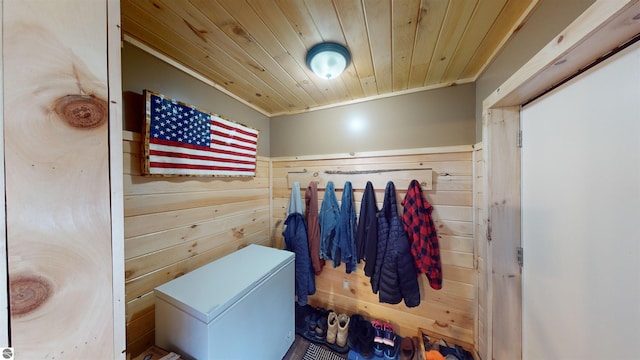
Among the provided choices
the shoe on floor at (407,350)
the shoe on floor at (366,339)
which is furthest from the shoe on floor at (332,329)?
the shoe on floor at (407,350)

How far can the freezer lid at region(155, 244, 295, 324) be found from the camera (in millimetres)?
836

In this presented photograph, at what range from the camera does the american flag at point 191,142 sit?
1.02 meters

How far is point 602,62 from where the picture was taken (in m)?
0.63

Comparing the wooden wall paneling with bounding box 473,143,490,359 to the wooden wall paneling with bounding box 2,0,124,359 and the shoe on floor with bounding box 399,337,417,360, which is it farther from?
the wooden wall paneling with bounding box 2,0,124,359

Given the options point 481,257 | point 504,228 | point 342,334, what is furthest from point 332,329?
point 504,228

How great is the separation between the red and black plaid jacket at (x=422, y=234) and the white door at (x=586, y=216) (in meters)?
0.47

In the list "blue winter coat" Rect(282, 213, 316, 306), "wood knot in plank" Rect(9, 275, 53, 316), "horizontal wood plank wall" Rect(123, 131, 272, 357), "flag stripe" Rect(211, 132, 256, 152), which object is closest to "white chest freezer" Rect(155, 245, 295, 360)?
"horizontal wood plank wall" Rect(123, 131, 272, 357)

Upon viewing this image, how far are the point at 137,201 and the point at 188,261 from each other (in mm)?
499

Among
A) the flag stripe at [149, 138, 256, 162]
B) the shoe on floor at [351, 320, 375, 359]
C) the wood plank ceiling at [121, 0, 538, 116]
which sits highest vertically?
the wood plank ceiling at [121, 0, 538, 116]

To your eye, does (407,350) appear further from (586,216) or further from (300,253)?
(586,216)

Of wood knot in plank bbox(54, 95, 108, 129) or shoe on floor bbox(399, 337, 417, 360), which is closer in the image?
wood knot in plank bbox(54, 95, 108, 129)

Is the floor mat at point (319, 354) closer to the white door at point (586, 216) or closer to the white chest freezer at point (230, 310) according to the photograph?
the white chest freezer at point (230, 310)

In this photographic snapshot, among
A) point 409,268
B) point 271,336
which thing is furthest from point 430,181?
point 271,336

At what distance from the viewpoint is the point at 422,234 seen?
53.2 inches
